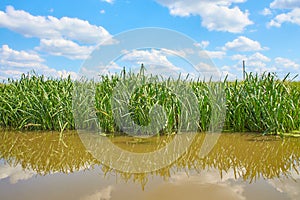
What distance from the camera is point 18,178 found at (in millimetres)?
2512

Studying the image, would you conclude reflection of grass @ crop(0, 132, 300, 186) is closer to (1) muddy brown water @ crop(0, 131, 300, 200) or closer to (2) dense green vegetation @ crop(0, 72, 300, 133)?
(1) muddy brown water @ crop(0, 131, 300, 200)

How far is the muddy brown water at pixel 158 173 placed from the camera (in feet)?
6.91

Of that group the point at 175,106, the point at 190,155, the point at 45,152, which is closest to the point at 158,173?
the point at 190,155

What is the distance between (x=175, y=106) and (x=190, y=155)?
1.17m

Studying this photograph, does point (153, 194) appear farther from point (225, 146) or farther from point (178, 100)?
point (178, 100)

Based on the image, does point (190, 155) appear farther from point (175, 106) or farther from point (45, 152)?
point (45, 152)

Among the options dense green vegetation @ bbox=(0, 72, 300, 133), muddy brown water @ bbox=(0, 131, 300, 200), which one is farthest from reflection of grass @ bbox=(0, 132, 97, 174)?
dense green vegetation @ bbox=(0, 72, 300, 133)

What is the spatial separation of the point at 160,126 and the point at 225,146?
0.91 m

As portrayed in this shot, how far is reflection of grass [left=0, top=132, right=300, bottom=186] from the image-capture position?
2.62 m

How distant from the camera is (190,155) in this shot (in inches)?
123

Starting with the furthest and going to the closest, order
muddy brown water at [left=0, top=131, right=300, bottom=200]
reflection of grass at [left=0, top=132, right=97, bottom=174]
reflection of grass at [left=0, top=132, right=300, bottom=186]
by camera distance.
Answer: reflection of grass at [left=0, top=132, right=97, bottom=174]
reflection of grass at [left=0, top=132, right=300, bottom=186]
muddy brown water at [left=0, top=131, right=300, bottom=200]

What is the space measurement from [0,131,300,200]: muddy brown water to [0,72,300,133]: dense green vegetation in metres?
0.36

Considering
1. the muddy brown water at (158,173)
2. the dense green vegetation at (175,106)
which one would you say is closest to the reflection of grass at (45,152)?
the muddy brown water at (158,173)

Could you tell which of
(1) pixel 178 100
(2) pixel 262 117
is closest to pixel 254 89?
(2) pixel 262 117
